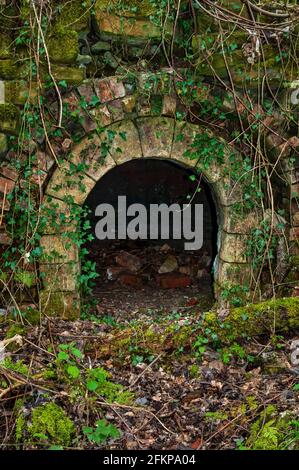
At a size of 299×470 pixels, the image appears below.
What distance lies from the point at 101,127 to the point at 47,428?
106 inches

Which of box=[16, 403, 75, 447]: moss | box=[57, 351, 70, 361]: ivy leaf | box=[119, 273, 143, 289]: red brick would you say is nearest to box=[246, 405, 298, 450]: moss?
box=[16, 403, 75, 447]: moss

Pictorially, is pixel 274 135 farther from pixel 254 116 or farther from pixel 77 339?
pixel 77 339

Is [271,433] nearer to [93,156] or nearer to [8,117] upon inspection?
[93,156]

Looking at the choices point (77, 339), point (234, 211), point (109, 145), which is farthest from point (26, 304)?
point (234, 211)

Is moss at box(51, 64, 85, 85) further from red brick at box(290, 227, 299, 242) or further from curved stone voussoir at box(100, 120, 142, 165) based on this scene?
red brick at box(290, 227, 299, 242)

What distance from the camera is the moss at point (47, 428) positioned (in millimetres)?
3289

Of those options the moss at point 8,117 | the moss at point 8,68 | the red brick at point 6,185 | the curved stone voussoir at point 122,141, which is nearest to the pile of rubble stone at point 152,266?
the curved stone voussoir at point 122,141

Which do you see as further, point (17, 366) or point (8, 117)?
point (8, 117)

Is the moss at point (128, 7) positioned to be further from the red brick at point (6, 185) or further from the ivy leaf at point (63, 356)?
the ivy leaf at point (63, 356)

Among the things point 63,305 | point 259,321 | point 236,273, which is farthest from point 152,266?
point 259,321

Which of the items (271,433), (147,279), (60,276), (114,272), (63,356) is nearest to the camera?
(271,433)

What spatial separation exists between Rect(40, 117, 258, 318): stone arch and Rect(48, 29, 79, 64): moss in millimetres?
710

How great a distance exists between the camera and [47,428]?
332 centimetres

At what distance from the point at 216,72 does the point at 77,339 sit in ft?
8.68
